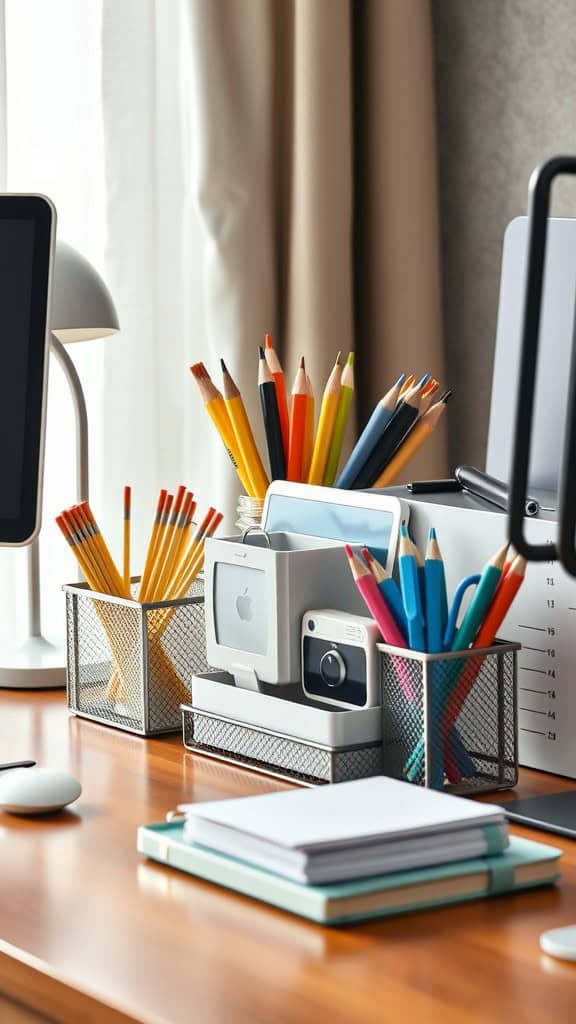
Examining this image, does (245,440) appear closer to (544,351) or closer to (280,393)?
(280,393)

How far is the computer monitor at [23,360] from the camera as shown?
47.1 inches

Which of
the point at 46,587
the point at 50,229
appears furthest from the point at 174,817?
the point at 46,587

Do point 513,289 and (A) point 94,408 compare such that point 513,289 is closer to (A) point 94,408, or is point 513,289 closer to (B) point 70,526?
(B) point 70,526

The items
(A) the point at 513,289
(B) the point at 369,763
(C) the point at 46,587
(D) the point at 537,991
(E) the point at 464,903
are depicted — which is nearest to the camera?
(D) the point at 537,991

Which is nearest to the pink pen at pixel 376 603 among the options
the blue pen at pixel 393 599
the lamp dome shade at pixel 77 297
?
the blue pen at pixel 393 599

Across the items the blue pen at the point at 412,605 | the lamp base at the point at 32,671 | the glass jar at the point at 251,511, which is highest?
the glass jar at the point at 251,511

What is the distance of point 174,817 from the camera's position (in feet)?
2.99

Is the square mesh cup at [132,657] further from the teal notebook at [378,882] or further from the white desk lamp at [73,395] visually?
the teal notebook at [378,882]

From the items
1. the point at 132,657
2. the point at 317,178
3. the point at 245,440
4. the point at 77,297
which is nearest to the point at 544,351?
the point at 245,440

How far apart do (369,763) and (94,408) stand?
89 cm

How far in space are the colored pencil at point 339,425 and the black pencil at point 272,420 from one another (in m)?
0.04

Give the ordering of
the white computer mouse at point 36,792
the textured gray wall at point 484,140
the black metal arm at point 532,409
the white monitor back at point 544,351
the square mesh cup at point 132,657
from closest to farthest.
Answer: the black metal arm at point 532,409, the white computer mouse at point 36,792, the white monitor back at point 544,351, the square mesh cup at point 132,657, the textured gray wall at point 484,140

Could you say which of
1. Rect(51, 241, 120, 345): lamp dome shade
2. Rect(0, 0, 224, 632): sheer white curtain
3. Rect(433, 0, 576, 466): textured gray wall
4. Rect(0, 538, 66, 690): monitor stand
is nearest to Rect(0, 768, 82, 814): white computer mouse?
Rect(0, 538, 66, 690): monitor stand

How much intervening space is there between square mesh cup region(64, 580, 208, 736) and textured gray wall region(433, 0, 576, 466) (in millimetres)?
712
